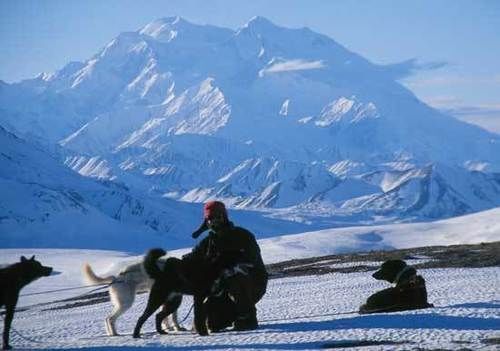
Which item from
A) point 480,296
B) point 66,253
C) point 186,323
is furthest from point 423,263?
point 66,253

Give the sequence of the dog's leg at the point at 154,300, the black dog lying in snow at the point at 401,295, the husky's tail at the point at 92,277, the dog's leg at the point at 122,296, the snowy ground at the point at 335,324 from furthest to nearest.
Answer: the husky's tail at the point at 92,277
the dog's leg at the point at 122,296
the black dog lying in snow at the point at 401,295
the dog's leg at the point at 154,300
the snowy ground at the point at 335,324

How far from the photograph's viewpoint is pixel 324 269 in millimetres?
27828

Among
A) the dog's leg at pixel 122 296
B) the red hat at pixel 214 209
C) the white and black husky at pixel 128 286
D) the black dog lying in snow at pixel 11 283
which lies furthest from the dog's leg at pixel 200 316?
the black dog lying in snow at pixel 11 283

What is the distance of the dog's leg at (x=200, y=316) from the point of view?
39.1ft

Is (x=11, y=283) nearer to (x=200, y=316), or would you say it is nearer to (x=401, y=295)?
(x=200, y=316)

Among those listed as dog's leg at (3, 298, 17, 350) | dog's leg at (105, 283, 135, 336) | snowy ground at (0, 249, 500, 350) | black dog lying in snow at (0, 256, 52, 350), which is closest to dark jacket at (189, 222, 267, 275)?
snowy ground at (0, 249, 500, 350)

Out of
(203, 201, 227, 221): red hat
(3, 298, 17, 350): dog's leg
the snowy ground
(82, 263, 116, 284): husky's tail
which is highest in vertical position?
(203, 201, 227, 221): red hat

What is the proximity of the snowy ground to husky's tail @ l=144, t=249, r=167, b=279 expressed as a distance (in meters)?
1.00

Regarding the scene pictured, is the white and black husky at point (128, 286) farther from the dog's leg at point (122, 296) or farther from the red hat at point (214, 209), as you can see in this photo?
the red hat at point (214, 209)

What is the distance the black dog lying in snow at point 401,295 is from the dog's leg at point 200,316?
9.71ft

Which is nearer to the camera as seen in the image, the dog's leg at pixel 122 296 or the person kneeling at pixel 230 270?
the person kneeling at pixel 230 270

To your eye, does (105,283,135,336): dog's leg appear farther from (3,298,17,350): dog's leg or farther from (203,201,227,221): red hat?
(203,201,227,221): red hat

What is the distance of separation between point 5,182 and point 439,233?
12862cm

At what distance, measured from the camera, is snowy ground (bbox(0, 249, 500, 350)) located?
10.5 m
